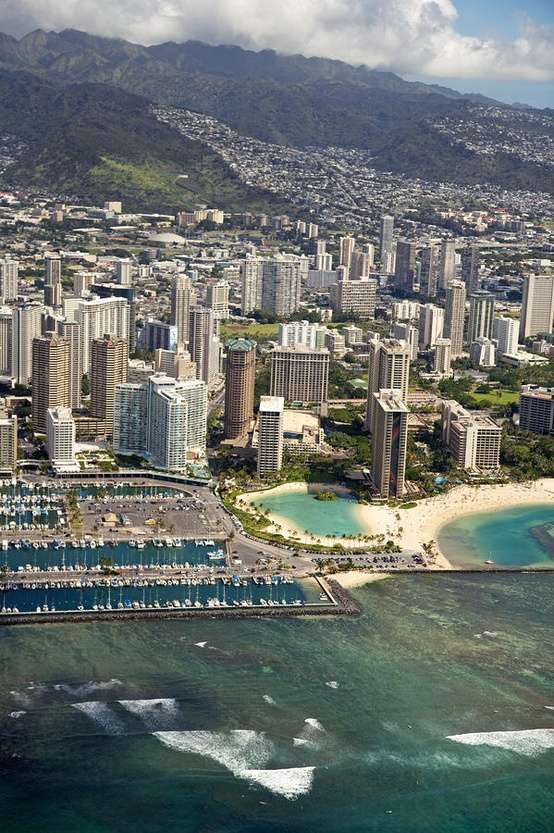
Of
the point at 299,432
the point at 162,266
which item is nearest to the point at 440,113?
the point at 162,266

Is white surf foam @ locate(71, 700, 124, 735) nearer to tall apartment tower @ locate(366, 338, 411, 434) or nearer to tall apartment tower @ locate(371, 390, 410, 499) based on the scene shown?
tall apartment tower @ locate(371, 390, 410, 499)

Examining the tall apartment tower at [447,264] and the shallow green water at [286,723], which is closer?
the shallow green water at [286,723]

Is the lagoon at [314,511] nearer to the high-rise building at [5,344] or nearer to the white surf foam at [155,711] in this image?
the white surf foam at [155,711]

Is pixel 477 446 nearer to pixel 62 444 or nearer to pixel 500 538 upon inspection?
pixel 500 538

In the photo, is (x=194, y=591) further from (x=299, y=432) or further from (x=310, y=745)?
(x=299, y=432)

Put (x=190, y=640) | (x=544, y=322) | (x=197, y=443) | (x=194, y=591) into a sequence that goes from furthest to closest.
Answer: (x=544, y=322) → (x=197, y=443) → (x=194, y=591) → (x=190, y=640)

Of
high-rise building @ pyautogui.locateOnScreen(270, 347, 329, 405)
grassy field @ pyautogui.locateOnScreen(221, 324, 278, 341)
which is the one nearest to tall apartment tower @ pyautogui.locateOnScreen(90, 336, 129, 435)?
high-rise building @ pyautogui.locateOnScreen(270, 347, 329, 405)

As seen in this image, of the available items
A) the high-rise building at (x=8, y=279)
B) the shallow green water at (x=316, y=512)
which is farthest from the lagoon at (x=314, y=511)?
the high-rise building at (x=8, y=279)
